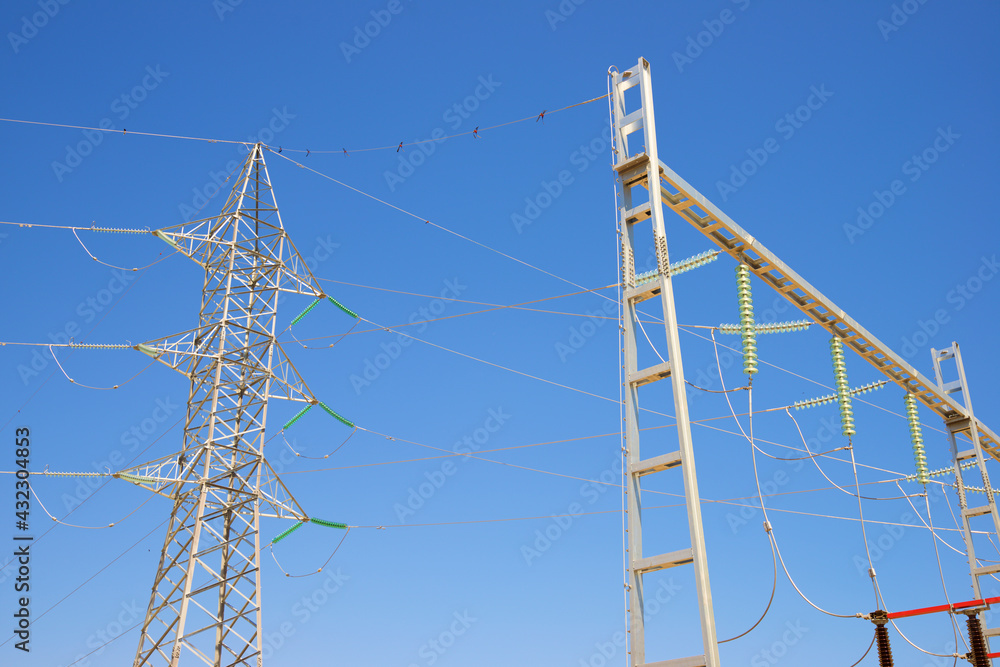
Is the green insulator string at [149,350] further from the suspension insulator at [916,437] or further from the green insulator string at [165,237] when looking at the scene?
the suspension insulator at [916,437]

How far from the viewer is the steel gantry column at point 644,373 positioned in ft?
31.8

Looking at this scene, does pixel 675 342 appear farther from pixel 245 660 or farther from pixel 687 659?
pixel 245 660

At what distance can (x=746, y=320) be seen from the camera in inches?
504

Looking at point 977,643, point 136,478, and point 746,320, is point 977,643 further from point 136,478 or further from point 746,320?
point 136,478

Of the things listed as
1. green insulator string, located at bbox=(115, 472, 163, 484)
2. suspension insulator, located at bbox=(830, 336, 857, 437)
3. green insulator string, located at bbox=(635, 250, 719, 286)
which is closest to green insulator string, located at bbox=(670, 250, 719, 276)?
green insulator string, located at bbox=(635, 250, 719, 286)

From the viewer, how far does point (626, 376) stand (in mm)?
11086

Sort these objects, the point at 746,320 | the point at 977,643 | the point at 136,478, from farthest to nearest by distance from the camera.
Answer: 1. the point at 136,478
2. the point at 977,643
3. the point at 746,320

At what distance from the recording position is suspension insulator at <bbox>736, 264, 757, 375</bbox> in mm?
12492

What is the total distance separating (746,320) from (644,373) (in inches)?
107

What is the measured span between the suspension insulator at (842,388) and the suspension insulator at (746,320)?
3.22 metres

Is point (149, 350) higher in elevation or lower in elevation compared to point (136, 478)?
higher

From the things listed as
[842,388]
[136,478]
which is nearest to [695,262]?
[842,388]

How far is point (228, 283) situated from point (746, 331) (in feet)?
37.9

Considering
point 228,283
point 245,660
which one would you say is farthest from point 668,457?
point 228,283
